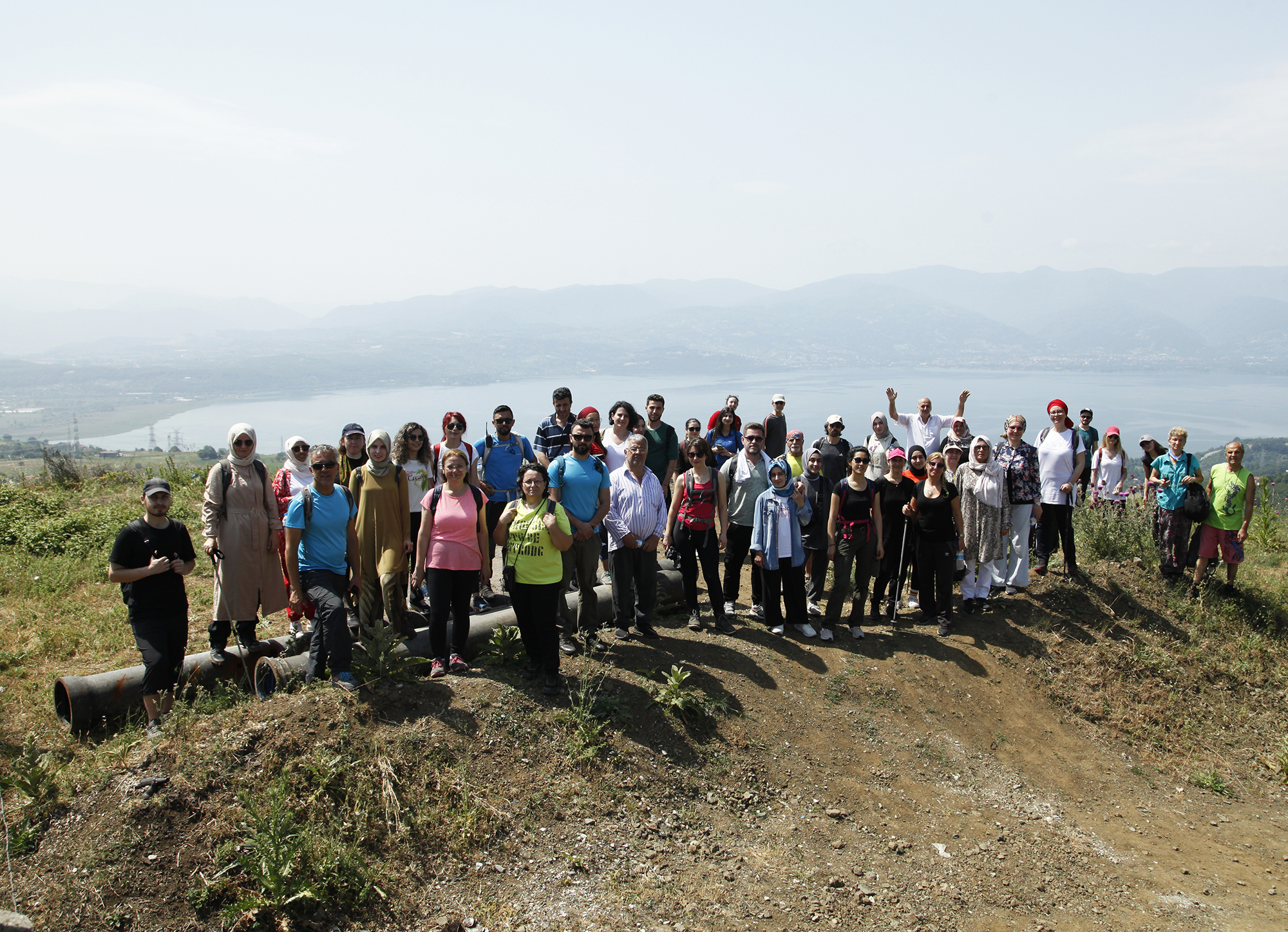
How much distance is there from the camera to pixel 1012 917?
4691 mm

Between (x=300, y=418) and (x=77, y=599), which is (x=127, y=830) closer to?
(x=77, y=599)

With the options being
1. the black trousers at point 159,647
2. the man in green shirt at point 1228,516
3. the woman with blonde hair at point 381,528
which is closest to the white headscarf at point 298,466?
the woman with blonde hair at point 381,528

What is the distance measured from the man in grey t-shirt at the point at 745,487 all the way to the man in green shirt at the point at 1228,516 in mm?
6170

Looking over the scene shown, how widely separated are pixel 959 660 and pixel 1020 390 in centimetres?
16017

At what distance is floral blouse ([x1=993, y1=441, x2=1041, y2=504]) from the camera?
8.34 metres

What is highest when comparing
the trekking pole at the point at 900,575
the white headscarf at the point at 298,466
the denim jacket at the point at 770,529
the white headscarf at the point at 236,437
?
the white headscarf at the point at 236,437

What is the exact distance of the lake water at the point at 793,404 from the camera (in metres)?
78.6

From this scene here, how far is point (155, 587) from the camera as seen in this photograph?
530cm

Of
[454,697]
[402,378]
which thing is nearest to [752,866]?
[454,697]

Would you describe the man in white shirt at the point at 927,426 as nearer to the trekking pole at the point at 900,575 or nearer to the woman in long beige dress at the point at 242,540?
the trekking pole at the point at 900,575

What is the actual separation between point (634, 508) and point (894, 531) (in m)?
3.04

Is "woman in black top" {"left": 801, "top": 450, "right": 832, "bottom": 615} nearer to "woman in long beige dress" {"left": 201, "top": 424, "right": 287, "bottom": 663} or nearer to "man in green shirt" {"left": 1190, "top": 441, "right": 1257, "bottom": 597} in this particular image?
"woman in long beige dress" {"left": 201, "top": 424, "right": 287, "bottom": 663}

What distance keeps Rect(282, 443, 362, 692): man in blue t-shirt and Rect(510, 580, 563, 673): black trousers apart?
1318mm

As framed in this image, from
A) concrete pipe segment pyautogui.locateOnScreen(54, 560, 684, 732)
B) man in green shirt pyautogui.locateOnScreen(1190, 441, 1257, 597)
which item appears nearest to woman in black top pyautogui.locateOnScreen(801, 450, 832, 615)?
concrete pipe segment pyautogui.locateOnScreen(54, 560, 684, 732)
